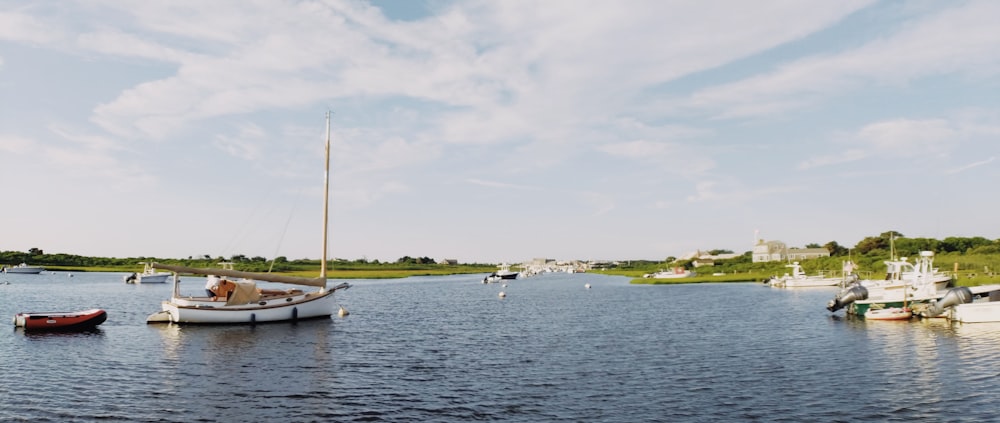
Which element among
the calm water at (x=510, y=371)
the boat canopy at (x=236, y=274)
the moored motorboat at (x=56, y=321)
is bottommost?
the calm water at (x=510, y=371)

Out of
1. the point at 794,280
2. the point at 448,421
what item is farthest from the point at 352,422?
the point at 794,280

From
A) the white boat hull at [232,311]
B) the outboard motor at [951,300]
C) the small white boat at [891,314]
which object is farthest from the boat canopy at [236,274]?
the outboard motor at [951,300]

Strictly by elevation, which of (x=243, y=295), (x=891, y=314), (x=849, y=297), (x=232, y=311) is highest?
(x=243, y=295)

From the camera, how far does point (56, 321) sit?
185 feet

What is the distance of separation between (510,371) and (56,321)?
4482 cm

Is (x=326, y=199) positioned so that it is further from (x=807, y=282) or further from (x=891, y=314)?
(x=807, y=282)

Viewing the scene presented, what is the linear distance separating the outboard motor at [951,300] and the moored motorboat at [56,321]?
267ft

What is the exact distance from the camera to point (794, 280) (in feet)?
445

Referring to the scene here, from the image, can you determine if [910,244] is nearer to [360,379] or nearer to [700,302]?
[700,302]

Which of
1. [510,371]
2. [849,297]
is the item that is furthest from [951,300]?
[510,371]

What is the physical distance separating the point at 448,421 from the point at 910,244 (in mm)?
201706

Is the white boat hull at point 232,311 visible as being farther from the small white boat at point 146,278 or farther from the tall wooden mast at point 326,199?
the small white boat at point 146,278

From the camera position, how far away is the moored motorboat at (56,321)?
184ft

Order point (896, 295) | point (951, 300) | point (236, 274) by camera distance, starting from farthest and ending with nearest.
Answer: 1. point (896, 295)
2. point (236, 274)
3. point (951, 300)
